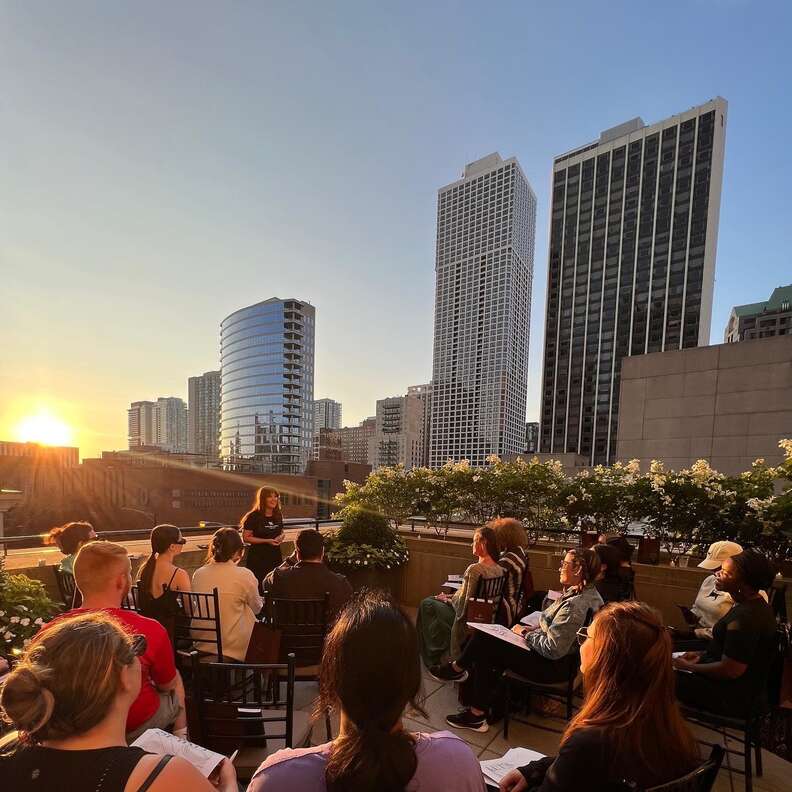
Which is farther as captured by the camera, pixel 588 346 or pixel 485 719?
pixel 588 346

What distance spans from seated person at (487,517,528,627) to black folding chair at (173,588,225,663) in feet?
7.50

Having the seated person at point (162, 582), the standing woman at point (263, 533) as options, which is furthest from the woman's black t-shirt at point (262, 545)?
the seated person at point (162, 582)

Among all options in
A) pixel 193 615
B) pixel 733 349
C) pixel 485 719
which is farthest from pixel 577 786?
pixel 733 349

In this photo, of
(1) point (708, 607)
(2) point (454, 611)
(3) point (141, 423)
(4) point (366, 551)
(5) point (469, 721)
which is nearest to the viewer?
(5) point (469, 721)

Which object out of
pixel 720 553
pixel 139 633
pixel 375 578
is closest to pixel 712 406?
pixel 720 553

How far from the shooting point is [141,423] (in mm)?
168000

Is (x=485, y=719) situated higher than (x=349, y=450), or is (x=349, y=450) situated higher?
(x=485, y=719)

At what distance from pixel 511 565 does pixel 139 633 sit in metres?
2.80

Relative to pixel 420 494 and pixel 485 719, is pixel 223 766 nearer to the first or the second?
pixel 485 719

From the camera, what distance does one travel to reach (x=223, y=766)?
157 cm

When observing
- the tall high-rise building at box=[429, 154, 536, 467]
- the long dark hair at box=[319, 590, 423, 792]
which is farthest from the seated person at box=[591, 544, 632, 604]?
the tall high-rise building at box=[429, 154, 536, 467]

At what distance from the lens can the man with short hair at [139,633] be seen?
78.9 inches

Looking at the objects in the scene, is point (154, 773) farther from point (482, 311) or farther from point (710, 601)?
point (482, 311)

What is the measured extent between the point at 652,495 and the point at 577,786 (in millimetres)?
4707
